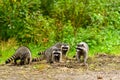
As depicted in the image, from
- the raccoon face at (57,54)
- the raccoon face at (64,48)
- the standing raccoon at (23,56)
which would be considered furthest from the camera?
the raccoon face at (64,48)

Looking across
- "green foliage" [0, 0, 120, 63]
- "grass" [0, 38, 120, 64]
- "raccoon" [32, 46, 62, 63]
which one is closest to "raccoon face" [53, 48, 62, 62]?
"raccoon" [32, 46, 62, 63]

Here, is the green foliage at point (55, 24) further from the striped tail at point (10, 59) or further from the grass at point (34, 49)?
the striped tail at point (10, 59)

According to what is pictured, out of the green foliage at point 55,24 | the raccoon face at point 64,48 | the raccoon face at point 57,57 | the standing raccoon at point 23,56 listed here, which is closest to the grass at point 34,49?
the green foliage at point 55,24

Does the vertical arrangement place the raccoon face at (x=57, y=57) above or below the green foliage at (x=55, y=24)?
below

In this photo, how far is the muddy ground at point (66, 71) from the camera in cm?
1195

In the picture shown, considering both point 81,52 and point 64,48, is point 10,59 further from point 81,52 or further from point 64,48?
point 81,52

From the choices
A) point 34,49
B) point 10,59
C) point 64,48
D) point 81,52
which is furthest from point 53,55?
point 34,49

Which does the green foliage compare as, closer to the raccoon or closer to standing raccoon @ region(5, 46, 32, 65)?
the raccoon

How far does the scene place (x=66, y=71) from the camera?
12.7 metres

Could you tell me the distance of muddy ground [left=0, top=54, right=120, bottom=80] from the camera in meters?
12.0

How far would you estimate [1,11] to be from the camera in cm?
1769

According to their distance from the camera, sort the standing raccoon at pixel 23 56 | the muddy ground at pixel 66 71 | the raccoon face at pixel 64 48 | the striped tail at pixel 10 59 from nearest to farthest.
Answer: the muddy ground at pixel 66 71 → the standing raccoon at pixel 23 56 → the striped tail at pixel 10 59 → the raccoon face at pixel 64 48

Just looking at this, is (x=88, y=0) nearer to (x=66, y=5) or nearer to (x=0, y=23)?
(x=66, y=5)

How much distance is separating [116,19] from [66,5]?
2970 millimetres
